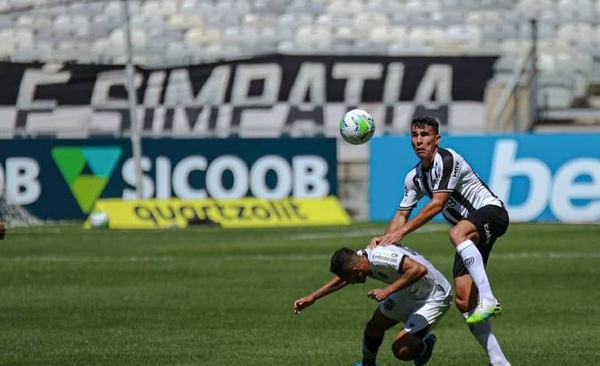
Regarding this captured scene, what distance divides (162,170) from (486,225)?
24.4 metres

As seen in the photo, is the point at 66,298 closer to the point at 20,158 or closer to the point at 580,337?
the point at 580,337

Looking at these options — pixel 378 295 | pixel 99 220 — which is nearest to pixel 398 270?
pixel 378 295

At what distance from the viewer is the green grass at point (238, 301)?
43.2ft

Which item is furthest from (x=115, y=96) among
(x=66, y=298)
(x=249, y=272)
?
(x=66, y=298)

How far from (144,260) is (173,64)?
14636 millimetres

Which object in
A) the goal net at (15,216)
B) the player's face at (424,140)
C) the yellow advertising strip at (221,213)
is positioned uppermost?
the player's face at (424,140)

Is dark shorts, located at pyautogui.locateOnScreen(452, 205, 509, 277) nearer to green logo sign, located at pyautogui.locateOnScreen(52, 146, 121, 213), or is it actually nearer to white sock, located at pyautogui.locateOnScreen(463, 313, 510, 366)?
white sock, located at pyautogui.locateOnScreen(463, 313, 510, 366)

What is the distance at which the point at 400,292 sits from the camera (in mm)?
10984

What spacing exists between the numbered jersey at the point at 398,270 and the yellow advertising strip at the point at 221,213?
21.5m

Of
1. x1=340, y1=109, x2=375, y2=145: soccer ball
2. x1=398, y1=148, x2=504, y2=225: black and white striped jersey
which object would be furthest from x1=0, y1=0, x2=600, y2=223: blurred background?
x1=340, y1=109, x2=375, y2=145: soccer ball

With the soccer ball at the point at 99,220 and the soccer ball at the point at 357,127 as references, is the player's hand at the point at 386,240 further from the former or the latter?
the soccer ball at the point at 99,220

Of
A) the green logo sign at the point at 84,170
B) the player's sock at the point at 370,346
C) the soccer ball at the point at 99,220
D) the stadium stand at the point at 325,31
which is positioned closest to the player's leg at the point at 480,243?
the player's sock at the point at 370,346

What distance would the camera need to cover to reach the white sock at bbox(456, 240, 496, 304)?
1079 cm

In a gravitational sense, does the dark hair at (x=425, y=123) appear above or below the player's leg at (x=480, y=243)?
above
